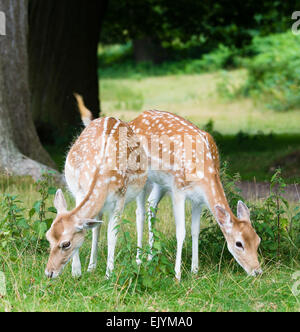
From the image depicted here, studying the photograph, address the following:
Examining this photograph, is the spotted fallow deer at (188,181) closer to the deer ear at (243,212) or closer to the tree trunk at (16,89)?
the deer ear at (243,212)

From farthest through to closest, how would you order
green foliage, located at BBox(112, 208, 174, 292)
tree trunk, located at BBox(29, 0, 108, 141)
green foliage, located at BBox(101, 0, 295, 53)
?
green foliage, located at BBox(101, 0, 295, 53) → tree trunk, located at BBox(29, 0, 108, 141) → green foliage, located at BBox(112, 208, 174, 292)

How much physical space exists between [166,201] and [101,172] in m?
3.24

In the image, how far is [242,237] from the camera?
5.04m

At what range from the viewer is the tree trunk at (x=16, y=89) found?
8828mm

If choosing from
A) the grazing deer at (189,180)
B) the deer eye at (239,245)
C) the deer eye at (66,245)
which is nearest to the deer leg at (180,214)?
the grazing deer at (189,180)

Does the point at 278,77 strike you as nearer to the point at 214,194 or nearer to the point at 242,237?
the point at 214,194

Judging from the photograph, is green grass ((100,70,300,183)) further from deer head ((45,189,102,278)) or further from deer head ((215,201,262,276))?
deer head ((45,189,102,278))

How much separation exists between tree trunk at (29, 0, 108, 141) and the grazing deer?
724 centimetres

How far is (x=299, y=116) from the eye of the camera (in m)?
20.5

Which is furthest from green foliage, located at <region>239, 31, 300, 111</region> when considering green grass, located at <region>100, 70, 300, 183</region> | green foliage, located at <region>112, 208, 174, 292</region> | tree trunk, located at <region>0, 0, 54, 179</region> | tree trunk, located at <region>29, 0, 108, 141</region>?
green foliage, located at <region>112, 208, 174, 292</region>

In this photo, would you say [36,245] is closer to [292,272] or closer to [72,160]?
[72,160]

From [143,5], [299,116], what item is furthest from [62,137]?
[299,116]

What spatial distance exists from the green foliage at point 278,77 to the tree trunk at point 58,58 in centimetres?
922

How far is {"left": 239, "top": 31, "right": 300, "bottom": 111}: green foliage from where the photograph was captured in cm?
2181
